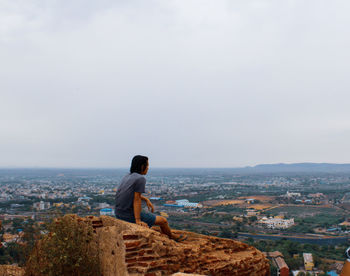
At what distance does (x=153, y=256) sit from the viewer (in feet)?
11.1

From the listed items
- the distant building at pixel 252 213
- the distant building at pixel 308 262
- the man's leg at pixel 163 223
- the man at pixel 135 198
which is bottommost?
the distant building at pixel 252 213

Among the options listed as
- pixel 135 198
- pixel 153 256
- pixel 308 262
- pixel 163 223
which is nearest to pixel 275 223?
pixel 308 262

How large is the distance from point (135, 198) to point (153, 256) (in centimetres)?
86

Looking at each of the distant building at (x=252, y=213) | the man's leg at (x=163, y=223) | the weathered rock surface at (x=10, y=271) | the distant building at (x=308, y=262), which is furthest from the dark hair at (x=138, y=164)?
the distant building at (x=252, y=213)

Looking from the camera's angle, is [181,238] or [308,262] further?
[308,262]

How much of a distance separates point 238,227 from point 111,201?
2091cm

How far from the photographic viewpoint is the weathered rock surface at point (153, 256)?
3314 millimetres

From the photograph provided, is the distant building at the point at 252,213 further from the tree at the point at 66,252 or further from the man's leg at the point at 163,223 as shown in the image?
the tree at the point at 66,252

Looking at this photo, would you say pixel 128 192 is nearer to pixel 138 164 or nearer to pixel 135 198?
pixel 135 198

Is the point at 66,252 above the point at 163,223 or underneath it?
underneath

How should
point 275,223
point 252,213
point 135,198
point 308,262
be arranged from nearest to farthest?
1. point 135,198
2. point 308,262
3. point 275,223
4. point 252,213

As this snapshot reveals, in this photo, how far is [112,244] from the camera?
3539 mm

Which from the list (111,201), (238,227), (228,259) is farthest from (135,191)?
(111,201)

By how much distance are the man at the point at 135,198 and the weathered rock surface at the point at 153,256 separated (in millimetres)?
231
